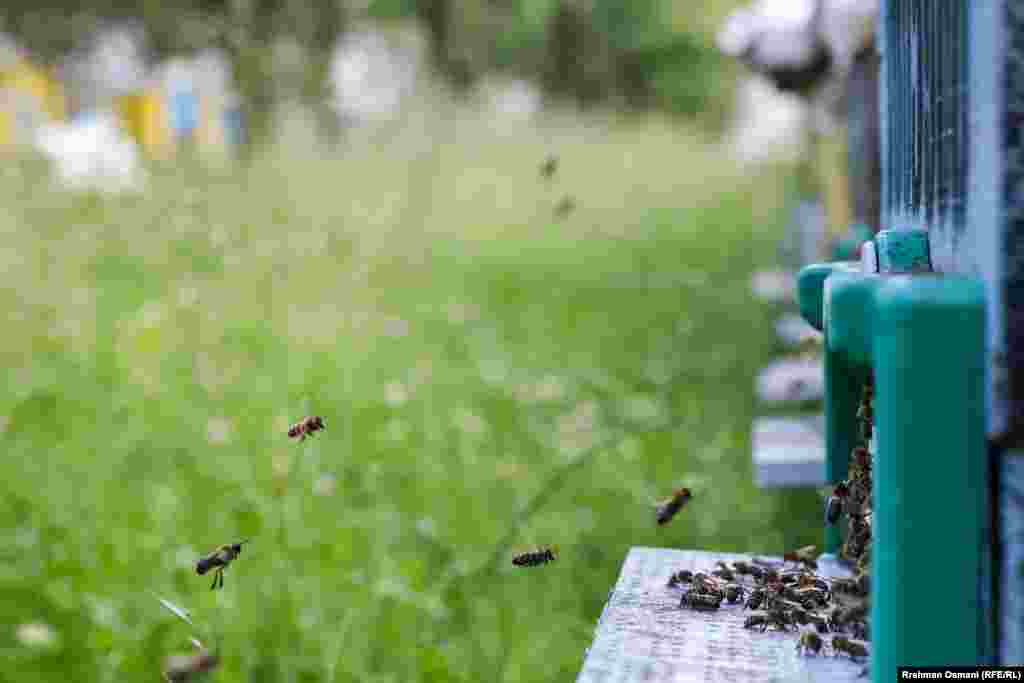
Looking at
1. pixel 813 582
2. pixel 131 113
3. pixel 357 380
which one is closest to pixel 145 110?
pixel 131 113

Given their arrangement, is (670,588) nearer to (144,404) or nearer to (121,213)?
(144,404)

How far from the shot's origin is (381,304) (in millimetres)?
5484

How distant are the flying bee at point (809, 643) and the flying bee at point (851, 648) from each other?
0.02 meters

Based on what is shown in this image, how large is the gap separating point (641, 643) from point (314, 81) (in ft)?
30.0

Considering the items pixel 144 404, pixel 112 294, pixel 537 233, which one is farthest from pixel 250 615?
pixel 537 233

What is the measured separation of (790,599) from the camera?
121 cm

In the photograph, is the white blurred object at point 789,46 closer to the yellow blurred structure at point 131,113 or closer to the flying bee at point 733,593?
the yellow blurred structure at point 131,113

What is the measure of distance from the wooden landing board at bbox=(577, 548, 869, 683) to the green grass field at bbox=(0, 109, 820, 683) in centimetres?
63

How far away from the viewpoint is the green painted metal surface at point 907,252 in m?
1.08

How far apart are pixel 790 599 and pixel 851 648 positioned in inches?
5.5

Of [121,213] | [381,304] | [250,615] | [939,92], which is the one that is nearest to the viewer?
[939,92]

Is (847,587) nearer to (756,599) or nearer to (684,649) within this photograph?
(756,599)

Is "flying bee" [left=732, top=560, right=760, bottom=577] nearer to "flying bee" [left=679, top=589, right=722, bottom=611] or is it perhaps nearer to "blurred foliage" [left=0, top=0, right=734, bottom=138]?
"flying bee" [left=679, top=589, right=722, bottom=611]

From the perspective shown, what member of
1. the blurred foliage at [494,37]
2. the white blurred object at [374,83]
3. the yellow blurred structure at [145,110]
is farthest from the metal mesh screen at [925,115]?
the yellow blurred structure at [145,110]
